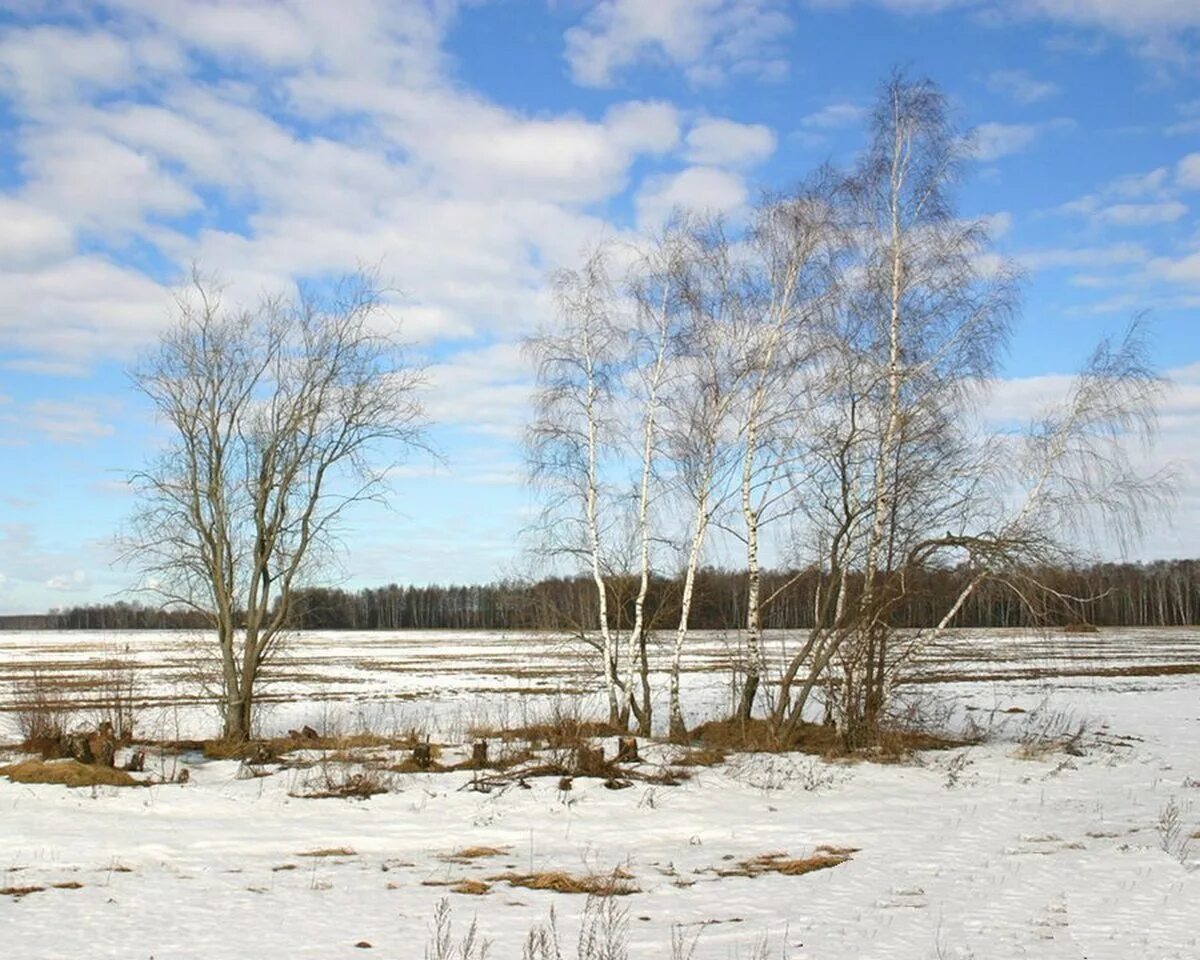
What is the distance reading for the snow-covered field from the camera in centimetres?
816

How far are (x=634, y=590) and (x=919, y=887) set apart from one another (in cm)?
1212

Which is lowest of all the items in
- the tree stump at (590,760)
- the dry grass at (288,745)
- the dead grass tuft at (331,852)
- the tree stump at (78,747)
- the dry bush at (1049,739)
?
the dry bush at (1049,739)

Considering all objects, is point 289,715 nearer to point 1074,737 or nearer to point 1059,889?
point 1074,737

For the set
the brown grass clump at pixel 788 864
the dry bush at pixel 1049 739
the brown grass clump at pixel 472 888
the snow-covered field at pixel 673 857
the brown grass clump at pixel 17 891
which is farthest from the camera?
the dry bush at pixel 1049 739

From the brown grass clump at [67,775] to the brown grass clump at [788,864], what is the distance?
9.23 meters

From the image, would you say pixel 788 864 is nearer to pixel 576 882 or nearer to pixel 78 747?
pixel 576 882

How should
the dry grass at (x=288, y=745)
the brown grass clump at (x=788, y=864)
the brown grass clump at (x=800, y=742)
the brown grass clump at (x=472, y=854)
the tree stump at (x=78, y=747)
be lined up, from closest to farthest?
the brown grass clump at (x=788, y=864) < the brown grass clump at (x=472, y=854) < the tree stump at (x=78, y=747) < the dry grass at (x=288, y=745) < the brown grass clump at (x=800, y=742)

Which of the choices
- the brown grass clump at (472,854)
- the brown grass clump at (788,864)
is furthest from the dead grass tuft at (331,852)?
the brown grass clump at (788,864)

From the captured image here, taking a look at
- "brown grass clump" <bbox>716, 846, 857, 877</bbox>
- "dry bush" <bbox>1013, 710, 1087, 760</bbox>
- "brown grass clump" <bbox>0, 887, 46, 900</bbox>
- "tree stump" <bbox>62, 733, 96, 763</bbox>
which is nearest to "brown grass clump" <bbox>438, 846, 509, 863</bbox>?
"brown grass clump" <bbox>716, 846, 857, 877</bbox>

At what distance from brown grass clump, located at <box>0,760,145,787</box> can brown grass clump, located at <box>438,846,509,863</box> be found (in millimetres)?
6071

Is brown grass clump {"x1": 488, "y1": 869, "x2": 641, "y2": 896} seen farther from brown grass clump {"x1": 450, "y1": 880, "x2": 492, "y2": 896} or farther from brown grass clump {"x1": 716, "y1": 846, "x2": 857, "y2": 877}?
brown grass clump {"x1": 716, "y1": 846, "x2": 857, "y2": 877}

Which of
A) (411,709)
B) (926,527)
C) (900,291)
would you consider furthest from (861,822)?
(411,709)

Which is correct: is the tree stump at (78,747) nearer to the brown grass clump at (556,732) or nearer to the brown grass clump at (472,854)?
the brown grass clump at (556,732)

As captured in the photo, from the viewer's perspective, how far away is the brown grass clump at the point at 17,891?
933 cm
